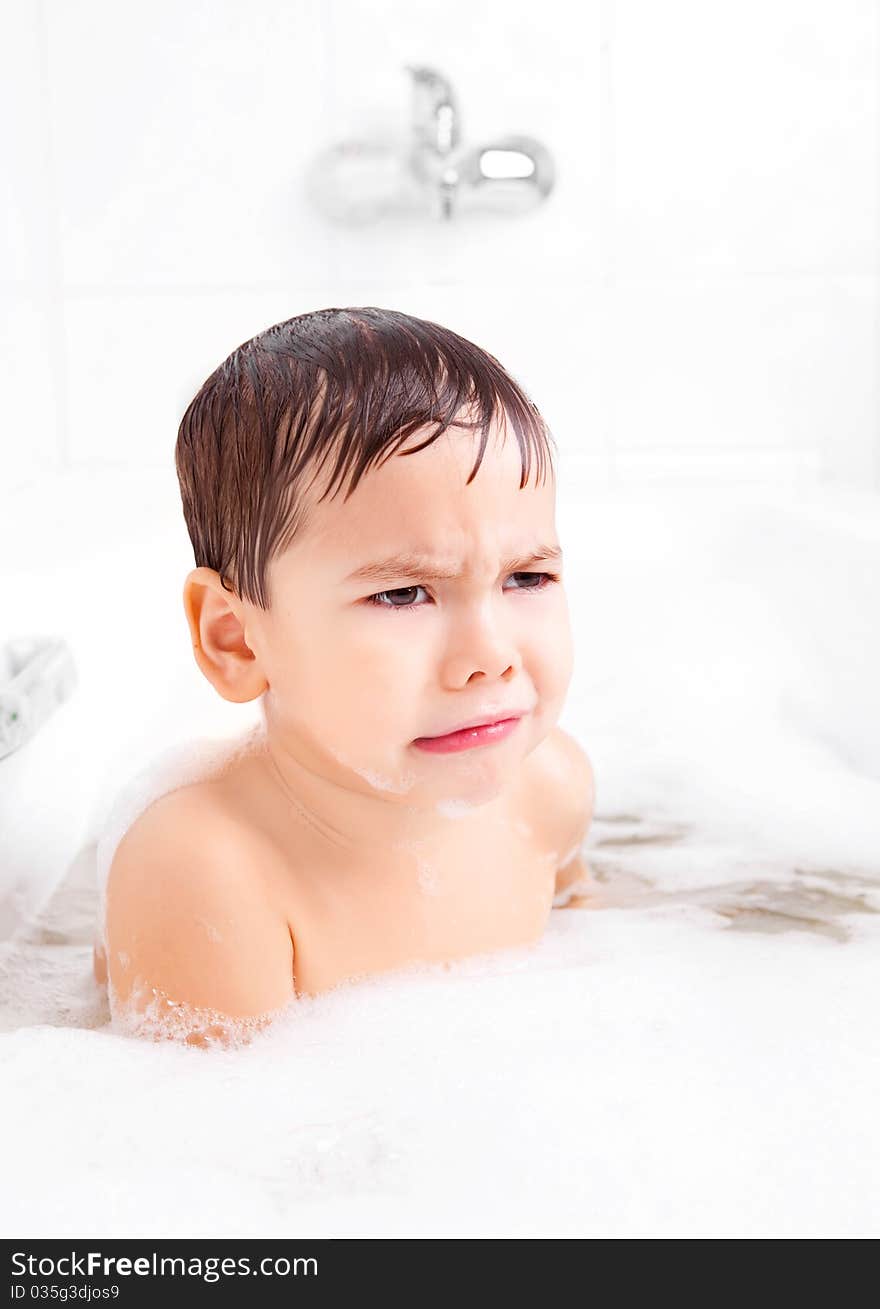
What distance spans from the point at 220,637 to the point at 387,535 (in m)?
0.16

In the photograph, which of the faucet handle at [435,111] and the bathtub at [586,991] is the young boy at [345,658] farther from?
the faucet handle at [435,111]

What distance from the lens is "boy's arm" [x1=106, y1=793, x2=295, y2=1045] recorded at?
89 centimetres

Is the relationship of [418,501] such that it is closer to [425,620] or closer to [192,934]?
[425,620]

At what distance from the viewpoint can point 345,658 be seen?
0.85 metres

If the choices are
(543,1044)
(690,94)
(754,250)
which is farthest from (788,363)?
(543,1044)

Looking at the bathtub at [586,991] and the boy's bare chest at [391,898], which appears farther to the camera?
the boy's bare chest at [391,898]

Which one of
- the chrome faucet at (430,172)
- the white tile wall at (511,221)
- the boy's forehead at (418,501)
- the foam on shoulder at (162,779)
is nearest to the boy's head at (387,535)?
the boy's forehead at (418,501)

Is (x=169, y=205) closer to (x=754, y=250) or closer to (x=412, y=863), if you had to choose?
(x=754, y=250)

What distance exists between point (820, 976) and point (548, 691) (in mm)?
303

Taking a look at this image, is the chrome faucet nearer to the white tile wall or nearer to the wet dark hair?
the white tile wall

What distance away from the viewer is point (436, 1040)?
0.91 metres

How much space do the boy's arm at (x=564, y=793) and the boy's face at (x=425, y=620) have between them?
0.63ft

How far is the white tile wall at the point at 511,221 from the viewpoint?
191 cm

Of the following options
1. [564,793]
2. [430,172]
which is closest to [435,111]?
[430,172]
